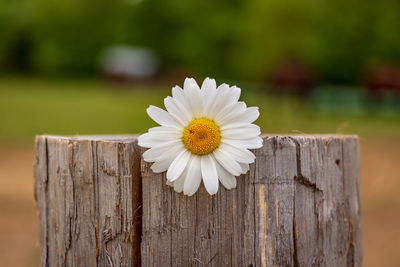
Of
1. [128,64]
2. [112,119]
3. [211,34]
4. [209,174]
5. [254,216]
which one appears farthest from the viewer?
[211,34]

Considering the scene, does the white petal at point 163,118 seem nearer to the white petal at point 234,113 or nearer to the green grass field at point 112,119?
the white petal at point 234,113

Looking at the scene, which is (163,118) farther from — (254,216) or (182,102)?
(254,216)

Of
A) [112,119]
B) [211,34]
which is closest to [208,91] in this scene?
[112,119]

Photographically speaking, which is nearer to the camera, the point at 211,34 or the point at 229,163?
the point at 229,163

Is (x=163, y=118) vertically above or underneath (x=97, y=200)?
above

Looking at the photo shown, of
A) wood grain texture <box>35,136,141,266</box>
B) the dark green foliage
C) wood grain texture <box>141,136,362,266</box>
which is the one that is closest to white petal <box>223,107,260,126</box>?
wood grain texture <box>141,136,362,266</box>

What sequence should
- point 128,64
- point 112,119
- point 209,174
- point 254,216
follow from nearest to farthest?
point 209,174 → point 254,216 → point 112,119 → point 128,64
